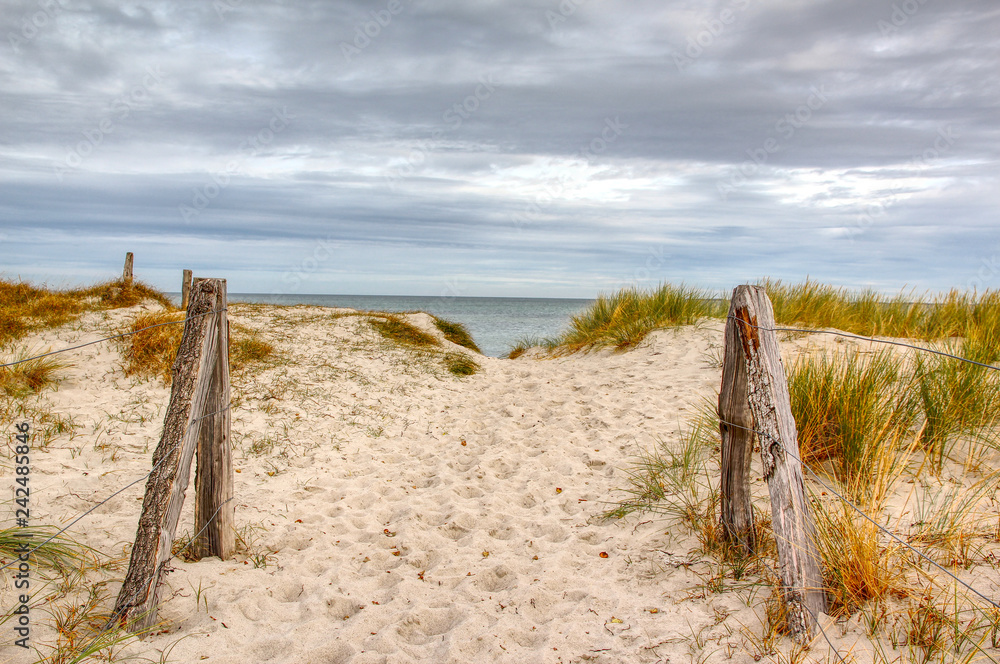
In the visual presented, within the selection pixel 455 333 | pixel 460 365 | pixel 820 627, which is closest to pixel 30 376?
pixel 460 365

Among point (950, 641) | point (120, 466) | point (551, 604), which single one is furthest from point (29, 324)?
point (950, 641)

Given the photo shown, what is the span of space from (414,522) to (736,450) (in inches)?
89.4

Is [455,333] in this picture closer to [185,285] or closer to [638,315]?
[638,315]

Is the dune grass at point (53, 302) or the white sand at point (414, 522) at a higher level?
the dune grass at point (53, 302)

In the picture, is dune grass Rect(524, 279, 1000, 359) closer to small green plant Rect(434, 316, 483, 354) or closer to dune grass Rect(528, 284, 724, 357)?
dune grass Rect(528, 284, 724, 357)

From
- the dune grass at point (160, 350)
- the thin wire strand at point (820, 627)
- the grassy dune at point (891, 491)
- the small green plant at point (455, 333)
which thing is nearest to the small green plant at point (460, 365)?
the small green plant at point (455, 333)

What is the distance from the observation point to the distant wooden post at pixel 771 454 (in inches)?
97.3

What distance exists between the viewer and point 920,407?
405 centimetres

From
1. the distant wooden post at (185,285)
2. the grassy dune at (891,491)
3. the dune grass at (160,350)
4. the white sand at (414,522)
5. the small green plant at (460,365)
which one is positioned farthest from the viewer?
the distant wooden post at (185,285)

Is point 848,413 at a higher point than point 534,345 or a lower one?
higher

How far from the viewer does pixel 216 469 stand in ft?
11.1

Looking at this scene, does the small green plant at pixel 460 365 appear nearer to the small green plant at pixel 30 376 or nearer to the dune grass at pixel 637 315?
the dune grass at pixel 637 315

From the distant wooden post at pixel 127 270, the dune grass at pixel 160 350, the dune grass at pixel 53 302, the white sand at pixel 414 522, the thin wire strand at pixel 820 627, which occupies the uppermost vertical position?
the distant wooden post at pixel 127 270

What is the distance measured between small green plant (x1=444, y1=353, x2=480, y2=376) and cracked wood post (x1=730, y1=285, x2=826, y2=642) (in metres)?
6.38
